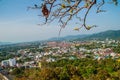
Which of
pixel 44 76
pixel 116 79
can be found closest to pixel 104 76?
pixel 116 79

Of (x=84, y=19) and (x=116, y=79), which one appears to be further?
(x=116, y=79)

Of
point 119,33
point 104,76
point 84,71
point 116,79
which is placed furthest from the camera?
point 119,33

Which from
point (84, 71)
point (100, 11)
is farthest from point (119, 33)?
point (100, 11)

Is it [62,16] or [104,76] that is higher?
[62,16]

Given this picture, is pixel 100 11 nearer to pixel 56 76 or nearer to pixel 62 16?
pixel 62 16

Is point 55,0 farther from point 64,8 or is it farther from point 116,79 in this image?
point 116,79

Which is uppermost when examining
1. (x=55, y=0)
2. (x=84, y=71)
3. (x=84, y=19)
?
(x=55, y=0)

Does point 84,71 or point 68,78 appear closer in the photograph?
point 68,78

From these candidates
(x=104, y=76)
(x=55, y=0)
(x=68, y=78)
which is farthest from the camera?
(x=68, y=78)

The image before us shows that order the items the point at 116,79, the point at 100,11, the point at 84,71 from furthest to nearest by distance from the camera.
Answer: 1. the point at 84,71
2. the point at 116,79
3. the point at 100,11
